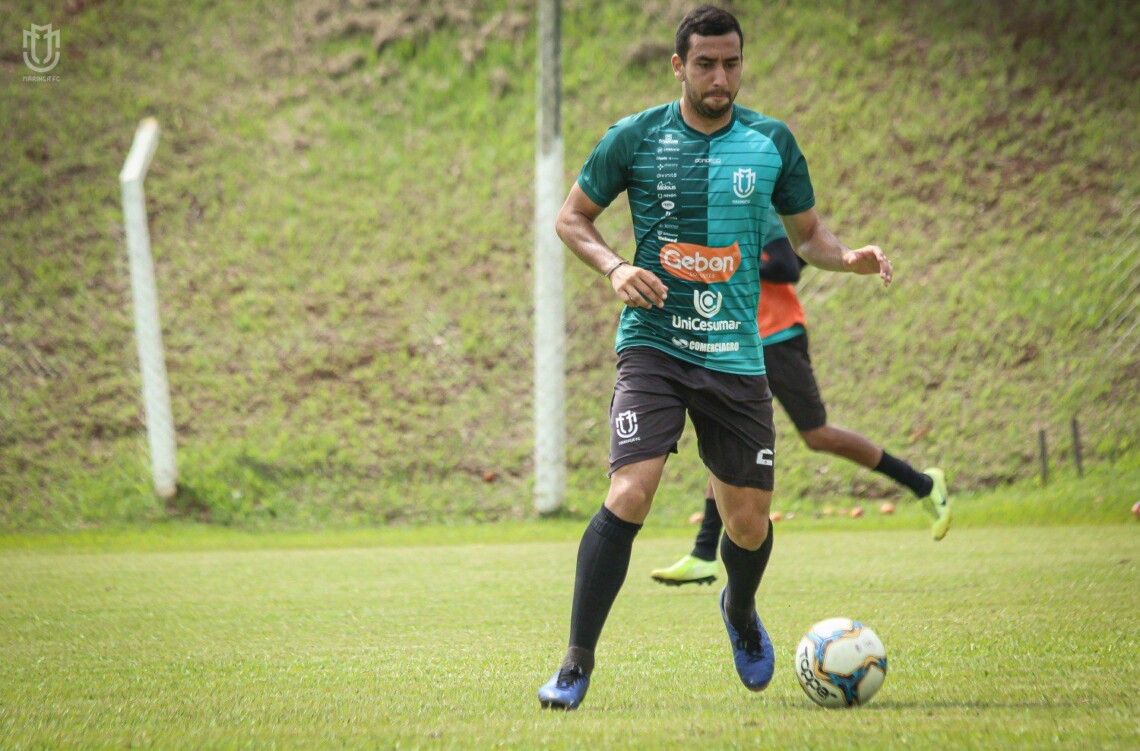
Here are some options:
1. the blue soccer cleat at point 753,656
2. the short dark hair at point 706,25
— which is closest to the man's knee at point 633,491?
the blue soccer cleat at point 753,656

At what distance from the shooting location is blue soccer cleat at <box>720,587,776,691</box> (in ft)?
13.2

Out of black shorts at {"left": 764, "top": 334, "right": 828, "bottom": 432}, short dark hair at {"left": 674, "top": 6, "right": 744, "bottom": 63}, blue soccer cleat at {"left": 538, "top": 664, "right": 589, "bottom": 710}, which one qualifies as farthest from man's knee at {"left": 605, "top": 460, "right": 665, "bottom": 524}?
black shorts at {"left": 764, "top": 334, "right": 828, "bottom": 432}

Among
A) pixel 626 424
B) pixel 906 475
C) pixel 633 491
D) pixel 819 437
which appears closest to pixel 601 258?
pixel 626 424

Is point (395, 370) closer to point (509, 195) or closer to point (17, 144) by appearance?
point (509, 195)

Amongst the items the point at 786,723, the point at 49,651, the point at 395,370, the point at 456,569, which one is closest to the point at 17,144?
the point at 395,370

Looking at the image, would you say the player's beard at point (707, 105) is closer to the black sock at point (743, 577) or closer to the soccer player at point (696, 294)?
the soccer player at point (696, 294)

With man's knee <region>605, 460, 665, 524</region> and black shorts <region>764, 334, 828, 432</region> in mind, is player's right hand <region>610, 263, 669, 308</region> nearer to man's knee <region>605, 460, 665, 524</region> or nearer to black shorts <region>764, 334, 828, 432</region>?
man's knee <region>605, 460, 665, 524</region>

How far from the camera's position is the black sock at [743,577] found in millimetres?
4176

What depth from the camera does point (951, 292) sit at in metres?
14.0

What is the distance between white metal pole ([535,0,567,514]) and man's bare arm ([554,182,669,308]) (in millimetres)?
7504

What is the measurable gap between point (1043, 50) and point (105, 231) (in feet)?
45.4

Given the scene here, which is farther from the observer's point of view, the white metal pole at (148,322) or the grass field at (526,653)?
the white metal pole at (148,322)

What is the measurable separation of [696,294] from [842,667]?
1.35 m

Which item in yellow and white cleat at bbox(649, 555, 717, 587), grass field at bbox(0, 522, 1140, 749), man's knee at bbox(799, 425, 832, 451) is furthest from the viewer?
man's knee at bbox(799, 425, 832, 451)
